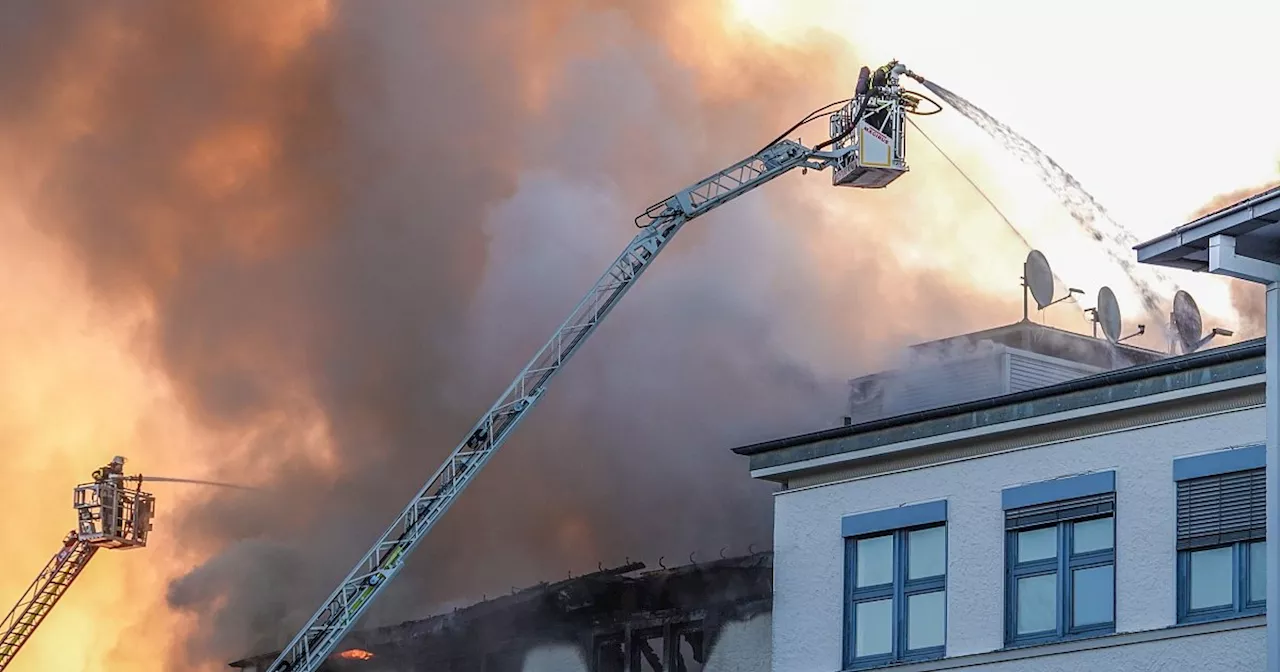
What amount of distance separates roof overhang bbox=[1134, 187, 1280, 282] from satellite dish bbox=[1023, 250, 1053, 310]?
14797 mm

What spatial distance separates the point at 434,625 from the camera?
116 feet

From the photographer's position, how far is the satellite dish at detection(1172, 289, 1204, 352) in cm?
2862

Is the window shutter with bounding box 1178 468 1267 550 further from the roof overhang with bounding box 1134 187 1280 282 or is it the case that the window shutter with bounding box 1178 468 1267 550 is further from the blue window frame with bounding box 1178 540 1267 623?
the roof overhang with bounding box 1134 187 1280 282

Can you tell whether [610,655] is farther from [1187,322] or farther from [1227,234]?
[1227,234]

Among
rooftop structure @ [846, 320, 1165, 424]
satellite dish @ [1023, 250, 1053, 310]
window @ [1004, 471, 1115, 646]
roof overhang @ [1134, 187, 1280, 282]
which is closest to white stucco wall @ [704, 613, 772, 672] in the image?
rooftop structure @ [846, 320, 1165, 424]

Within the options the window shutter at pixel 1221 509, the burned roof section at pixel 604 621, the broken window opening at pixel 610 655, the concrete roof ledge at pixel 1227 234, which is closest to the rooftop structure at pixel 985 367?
the burned roof section at pixel 604 621

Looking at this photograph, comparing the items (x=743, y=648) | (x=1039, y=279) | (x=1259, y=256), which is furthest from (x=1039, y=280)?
(x=1259, y=256)

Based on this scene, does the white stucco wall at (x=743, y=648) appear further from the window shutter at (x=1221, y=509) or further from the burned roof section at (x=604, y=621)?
the window shutter at (x=1221, y=509)

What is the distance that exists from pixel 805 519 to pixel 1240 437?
5520 millimetres

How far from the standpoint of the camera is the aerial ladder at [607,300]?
108 ft

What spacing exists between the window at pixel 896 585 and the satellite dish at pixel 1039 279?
6458mm

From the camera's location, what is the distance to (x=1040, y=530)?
72.1 ft

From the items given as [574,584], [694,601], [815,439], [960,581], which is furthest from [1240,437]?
[574,584]

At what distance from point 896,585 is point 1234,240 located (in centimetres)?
995
